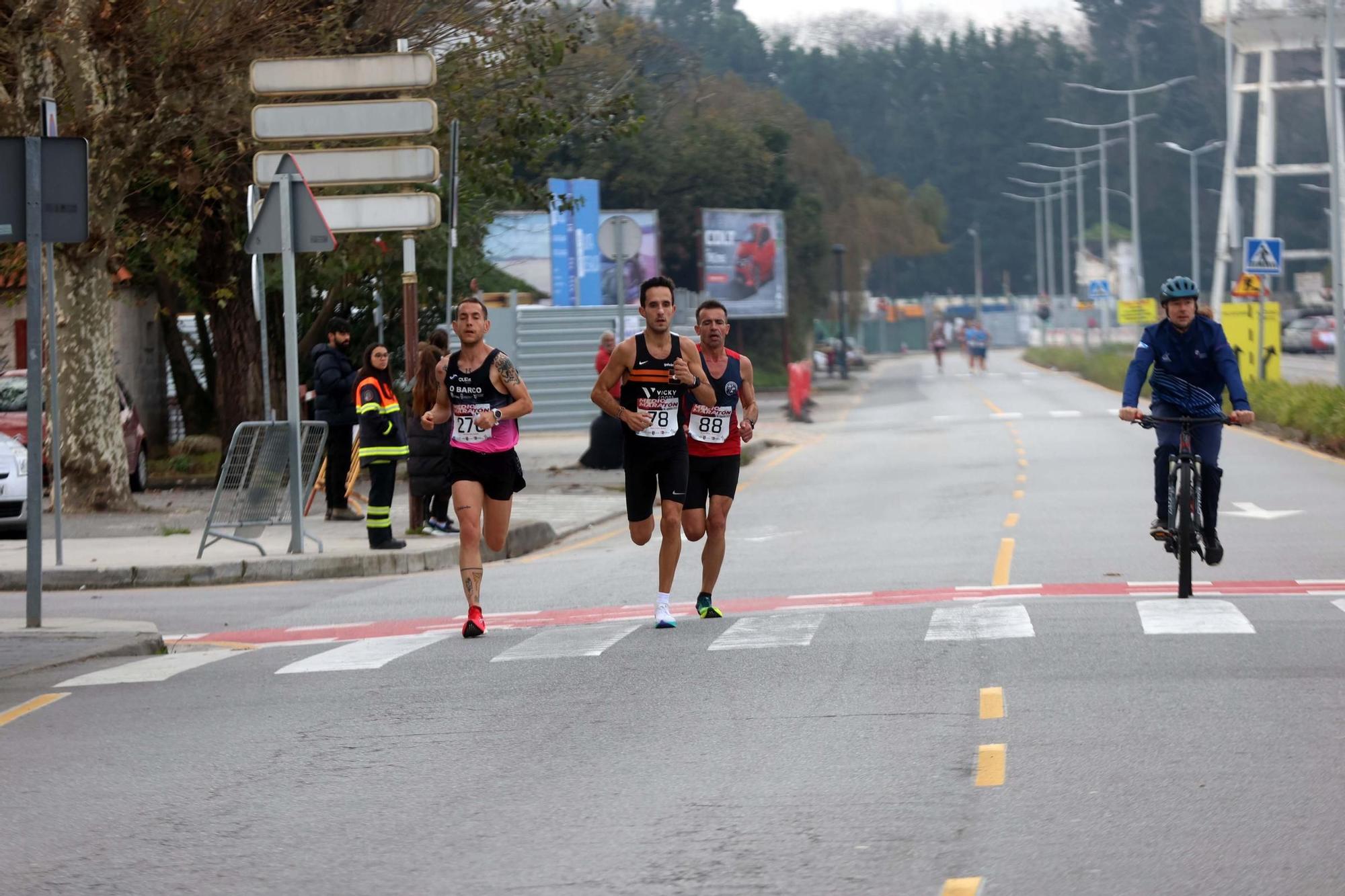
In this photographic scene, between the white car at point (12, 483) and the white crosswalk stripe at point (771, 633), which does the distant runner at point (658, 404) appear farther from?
the white car at point (12, 483)

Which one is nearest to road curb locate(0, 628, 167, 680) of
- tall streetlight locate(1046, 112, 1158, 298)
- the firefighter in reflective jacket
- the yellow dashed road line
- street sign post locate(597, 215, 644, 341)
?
the yellow dashed road line

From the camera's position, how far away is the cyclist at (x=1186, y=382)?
1256cm

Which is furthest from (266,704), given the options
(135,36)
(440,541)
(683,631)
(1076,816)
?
(135,36)

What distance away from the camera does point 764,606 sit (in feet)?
42.8

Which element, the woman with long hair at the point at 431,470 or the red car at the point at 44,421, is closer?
the woman with long hair at the point at 431,470

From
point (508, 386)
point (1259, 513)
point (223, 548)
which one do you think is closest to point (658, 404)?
point (508, 386)

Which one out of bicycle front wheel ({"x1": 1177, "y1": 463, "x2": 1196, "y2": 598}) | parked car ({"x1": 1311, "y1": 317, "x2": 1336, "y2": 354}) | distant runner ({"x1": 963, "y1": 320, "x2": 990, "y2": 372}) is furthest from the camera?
parked car ({"x1": 1311, "y1": 317, "x2": 1336, "y2": 354})

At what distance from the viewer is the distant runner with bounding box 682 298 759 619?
11.8 meters

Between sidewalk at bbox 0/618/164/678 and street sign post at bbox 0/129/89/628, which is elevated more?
street sign post at bbox 0/129/89/628

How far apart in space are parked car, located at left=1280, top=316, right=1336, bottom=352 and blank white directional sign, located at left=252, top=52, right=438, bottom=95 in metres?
64.3

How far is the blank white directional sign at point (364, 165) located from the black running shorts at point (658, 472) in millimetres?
5860

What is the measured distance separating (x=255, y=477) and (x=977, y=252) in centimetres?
12565

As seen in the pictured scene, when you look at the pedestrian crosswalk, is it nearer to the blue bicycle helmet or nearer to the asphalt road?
the asphalt road

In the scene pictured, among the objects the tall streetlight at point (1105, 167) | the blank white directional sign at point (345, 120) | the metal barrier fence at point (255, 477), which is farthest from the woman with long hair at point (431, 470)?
the tall streetlight at point (1105, 167)
